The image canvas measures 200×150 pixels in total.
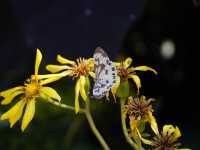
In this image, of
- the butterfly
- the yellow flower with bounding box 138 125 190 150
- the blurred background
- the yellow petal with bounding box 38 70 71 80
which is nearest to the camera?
the butterfly

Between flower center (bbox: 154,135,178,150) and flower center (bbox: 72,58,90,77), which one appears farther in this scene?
flower center (bbox: 72,58,90,77)

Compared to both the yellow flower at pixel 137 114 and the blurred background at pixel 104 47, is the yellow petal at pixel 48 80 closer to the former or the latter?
the yellow flower at pixel 137 114

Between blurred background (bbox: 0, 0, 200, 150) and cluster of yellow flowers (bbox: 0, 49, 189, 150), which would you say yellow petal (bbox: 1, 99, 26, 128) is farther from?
blurred background (bbox: 0, 0, 200, 150)

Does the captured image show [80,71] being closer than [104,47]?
Yes

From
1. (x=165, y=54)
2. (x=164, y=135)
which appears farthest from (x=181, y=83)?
(x=164, y=135)

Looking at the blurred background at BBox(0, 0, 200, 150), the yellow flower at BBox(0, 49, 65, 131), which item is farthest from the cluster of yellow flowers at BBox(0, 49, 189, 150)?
the blurred background at BBox(0, 0, 200, 150)

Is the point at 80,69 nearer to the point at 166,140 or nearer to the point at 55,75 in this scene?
the point at 55,75

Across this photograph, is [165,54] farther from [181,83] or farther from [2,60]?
[2,60]

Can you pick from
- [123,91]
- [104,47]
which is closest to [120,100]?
[123,91]
